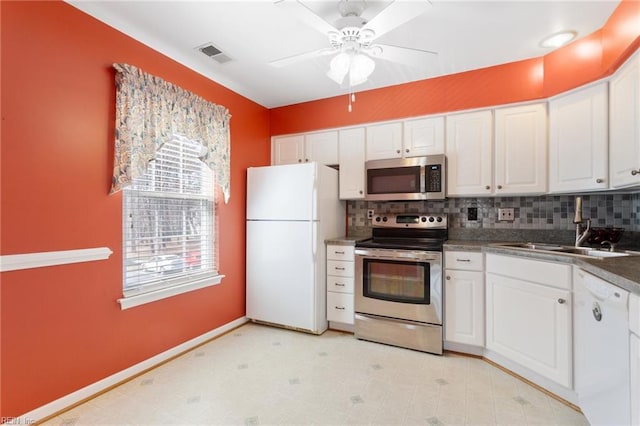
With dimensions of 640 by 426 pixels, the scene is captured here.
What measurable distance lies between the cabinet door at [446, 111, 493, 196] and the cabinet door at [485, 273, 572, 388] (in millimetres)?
821

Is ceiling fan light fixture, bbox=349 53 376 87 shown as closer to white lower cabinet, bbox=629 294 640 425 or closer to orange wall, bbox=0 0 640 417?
orange wall, bbox=0 0 640 417

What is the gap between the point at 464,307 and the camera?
8.19ft

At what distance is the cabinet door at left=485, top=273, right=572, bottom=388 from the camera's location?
74.5 inches

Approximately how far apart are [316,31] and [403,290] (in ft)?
7.21

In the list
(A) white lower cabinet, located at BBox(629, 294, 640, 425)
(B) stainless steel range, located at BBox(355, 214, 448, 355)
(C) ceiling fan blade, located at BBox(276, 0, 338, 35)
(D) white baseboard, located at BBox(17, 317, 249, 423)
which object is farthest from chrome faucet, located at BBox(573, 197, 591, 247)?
(D) white baseboard, located at BBox(17, 317, 249, 423)

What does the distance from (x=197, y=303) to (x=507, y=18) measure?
10.6 ft

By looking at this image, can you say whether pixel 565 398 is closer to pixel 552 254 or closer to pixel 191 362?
pixel 552 254

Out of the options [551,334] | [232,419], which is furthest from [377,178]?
[232,419]

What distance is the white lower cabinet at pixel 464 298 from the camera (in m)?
2.44

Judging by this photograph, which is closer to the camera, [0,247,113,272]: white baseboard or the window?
[0,247,113,272]: white baseboard

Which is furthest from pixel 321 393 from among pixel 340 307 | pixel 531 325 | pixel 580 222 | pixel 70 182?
pixel 580 222

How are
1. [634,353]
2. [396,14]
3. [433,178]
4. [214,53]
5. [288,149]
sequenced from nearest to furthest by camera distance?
[634,353] → [396,14] → [214,53] → [433,178] → [288,149]

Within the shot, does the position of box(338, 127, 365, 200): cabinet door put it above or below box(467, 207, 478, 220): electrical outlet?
above

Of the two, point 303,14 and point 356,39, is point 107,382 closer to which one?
point 303,14
